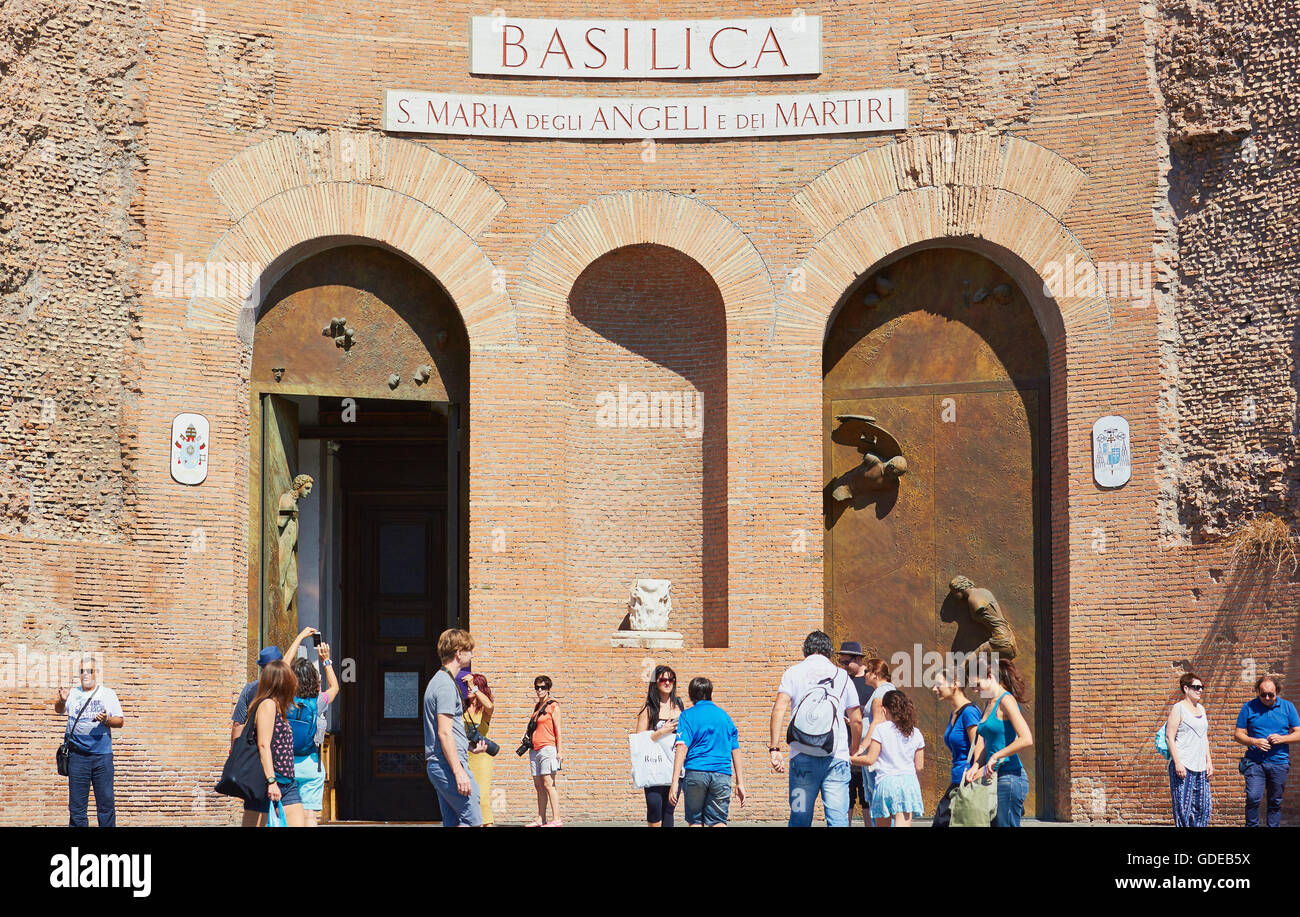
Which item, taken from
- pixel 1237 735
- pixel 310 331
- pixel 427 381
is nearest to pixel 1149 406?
pixel 1237 735

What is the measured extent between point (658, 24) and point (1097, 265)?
4.83 metres

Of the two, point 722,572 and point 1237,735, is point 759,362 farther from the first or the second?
point 1237,735

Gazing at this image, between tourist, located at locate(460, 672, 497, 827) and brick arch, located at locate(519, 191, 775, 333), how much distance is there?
5270 mm

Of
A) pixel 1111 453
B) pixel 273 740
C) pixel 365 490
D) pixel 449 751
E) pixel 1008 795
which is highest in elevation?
pixel 1111 453

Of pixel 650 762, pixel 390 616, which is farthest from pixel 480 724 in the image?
pixel 390 616

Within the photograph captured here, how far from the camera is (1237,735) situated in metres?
13.3

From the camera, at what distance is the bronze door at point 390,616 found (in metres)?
19.0

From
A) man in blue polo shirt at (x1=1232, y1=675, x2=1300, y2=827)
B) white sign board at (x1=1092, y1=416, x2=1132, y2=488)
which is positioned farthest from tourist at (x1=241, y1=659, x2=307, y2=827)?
white sign board at (x1=1092, y1=416, x2=1132, y2=488)

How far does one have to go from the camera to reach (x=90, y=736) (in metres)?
12.5

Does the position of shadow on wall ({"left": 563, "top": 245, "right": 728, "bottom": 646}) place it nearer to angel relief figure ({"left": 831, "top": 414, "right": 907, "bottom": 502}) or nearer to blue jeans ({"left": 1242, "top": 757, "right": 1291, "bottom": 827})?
angel relief figure ({"left": 831, "top": 414, "right": 907, "bottom": 502})

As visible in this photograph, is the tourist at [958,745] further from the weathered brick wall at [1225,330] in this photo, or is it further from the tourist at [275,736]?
the weathered brick wall at [1225,330]

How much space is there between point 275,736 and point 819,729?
11.0ft

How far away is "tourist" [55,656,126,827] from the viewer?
12.5 metres

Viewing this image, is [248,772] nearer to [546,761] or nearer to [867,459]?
[546,761]
